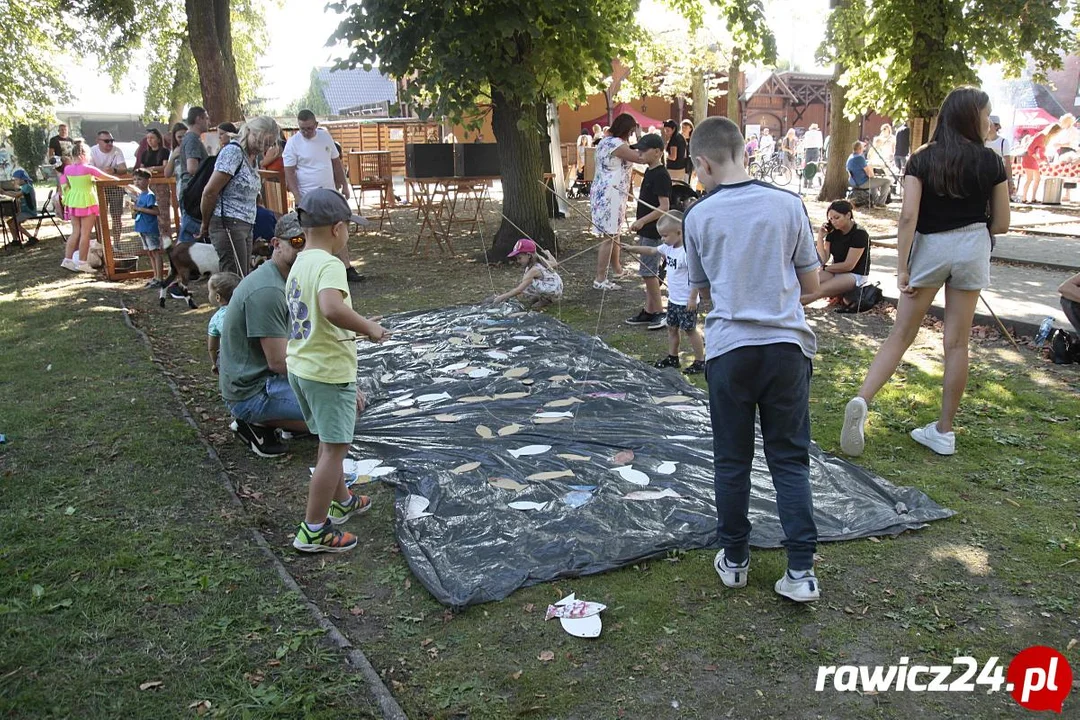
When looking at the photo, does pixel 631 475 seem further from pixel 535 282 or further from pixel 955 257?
pixel 535 282

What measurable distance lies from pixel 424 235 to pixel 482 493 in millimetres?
10060

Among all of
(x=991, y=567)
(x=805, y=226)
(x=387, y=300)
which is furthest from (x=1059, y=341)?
(x=387, y=300)

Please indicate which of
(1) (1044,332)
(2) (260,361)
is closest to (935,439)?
(1) (1044,332)

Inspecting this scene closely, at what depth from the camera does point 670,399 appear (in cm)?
504

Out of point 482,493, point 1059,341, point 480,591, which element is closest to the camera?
point 480,591

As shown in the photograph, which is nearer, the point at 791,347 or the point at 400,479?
the point at 791,347

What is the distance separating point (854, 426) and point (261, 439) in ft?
10.3

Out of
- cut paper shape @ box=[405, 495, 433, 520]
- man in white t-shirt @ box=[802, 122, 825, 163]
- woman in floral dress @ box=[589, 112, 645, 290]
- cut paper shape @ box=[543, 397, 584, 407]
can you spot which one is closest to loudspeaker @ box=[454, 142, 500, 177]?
woman in floral dress @ box=[589, 112, 645, 290]

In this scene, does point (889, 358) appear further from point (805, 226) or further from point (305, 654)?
point (305, 654)

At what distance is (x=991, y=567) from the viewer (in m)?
3.11

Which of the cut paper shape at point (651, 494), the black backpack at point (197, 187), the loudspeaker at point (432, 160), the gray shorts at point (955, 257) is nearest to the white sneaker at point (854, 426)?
the gray shorts at point (955, 257)

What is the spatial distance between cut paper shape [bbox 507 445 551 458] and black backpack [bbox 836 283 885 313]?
411cm

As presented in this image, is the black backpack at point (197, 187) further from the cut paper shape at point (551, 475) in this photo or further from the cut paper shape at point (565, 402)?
the cut paper shape at point (551, 475)

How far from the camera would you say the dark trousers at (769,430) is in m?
2.71
